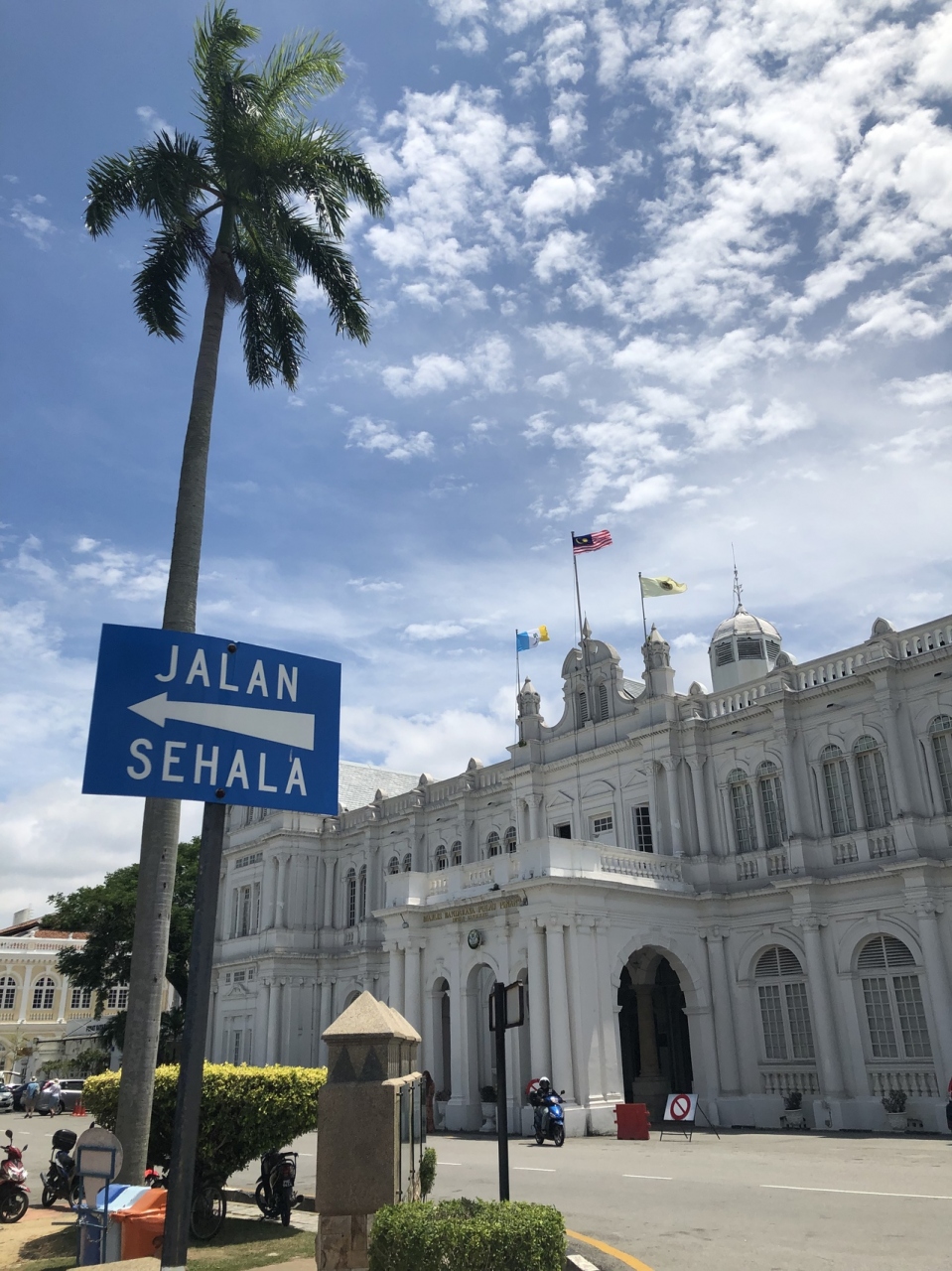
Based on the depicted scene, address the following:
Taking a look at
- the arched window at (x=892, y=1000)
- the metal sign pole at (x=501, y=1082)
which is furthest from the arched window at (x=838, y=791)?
the metal sign pole at (x=501, y=1082)

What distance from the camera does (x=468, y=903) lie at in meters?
26.9

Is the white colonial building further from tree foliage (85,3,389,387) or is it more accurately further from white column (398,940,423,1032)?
tree foliage (85,3,389,387)

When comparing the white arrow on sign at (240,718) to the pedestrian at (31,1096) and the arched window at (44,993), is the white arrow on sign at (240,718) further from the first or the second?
the arched window at (44,993)

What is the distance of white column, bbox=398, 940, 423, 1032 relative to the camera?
28125mm

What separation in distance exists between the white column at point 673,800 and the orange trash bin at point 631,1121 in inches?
313

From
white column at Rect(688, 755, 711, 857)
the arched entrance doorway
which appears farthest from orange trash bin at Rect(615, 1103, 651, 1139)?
white column at Rect(688, 755, 711, 857)

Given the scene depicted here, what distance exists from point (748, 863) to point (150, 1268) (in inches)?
946

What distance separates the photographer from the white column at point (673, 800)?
2811 centimetres

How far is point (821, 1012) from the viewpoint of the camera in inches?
942

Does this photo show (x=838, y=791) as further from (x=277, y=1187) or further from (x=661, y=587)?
(x=277, y=1187)

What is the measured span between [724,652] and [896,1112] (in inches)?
567

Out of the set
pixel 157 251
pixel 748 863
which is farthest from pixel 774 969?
pixel 157 251

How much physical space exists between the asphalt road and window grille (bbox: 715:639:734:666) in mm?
14520

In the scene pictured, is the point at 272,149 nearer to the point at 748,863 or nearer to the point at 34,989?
the point at 748,863
